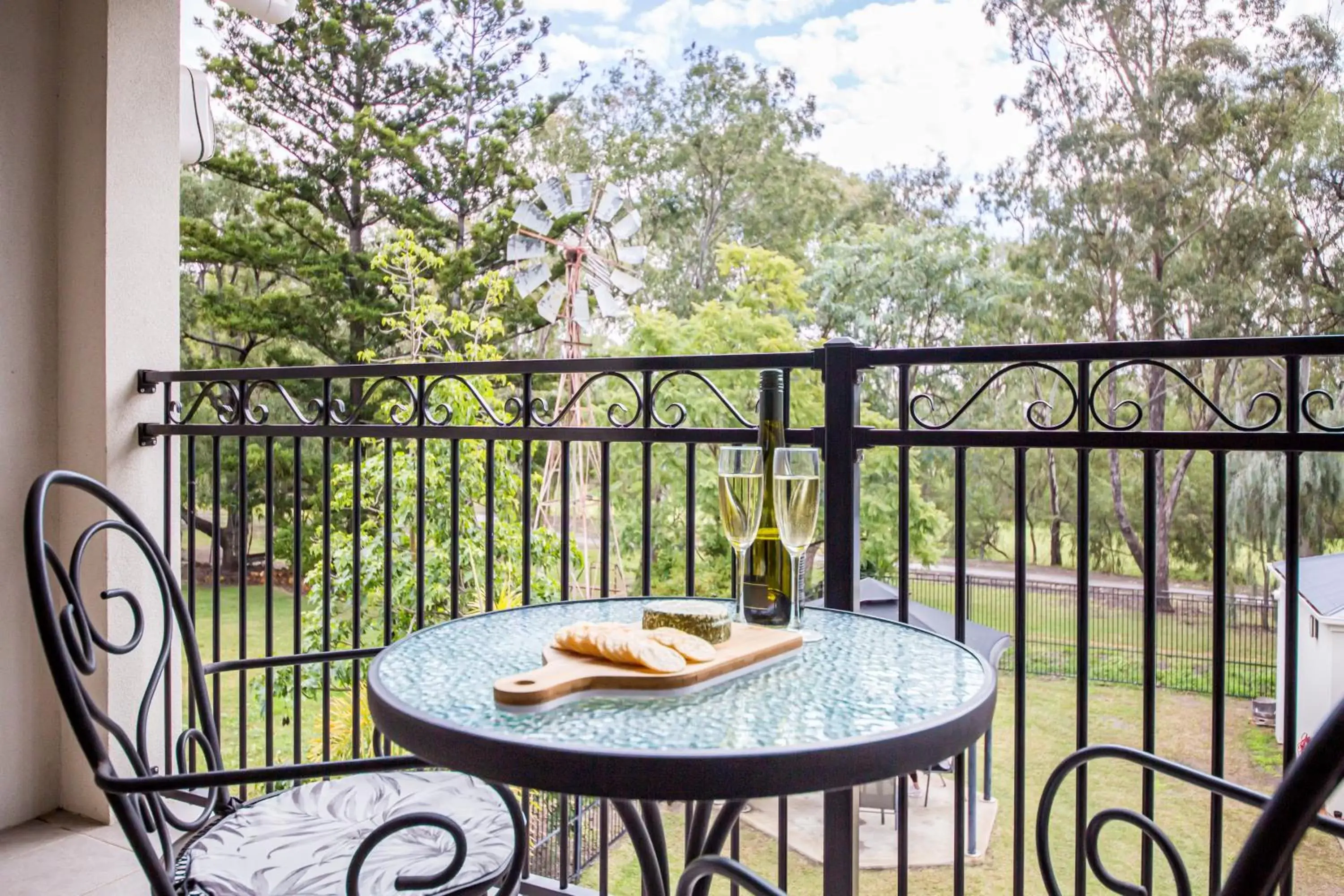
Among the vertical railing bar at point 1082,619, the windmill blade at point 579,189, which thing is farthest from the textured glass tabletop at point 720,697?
the windmill blade at point 579,189

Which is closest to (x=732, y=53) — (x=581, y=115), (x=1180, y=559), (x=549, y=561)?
(x=581, y=115)

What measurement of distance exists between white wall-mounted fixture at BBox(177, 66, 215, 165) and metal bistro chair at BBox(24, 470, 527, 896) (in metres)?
2.06

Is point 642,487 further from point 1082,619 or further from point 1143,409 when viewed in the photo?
point 1143,409

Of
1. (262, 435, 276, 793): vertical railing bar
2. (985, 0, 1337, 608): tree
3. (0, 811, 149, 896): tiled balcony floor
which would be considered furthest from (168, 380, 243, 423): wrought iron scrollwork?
(985, 0, 1337, 608): tree

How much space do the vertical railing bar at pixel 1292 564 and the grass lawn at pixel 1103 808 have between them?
141 inches

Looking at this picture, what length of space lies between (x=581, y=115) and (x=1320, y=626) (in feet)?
38.3

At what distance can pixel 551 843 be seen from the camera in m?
6.09

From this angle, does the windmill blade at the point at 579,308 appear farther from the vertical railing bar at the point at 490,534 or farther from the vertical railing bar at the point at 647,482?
the vertical railing bar at the point at 647,482

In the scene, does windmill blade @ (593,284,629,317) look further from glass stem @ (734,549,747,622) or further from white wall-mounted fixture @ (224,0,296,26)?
glass stem @ (734,549,747,622)

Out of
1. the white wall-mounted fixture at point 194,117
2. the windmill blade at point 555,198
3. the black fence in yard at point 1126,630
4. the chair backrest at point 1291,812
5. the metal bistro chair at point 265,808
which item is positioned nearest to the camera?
the chair backrest at point 1291,812

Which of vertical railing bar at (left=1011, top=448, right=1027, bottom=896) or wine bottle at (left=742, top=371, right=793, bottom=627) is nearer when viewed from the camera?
wine bottle at (left=742, top=371, right=793, bottom=627)

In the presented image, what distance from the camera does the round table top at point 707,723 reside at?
2.15 ft

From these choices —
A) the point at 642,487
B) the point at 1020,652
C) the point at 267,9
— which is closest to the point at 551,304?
the point at 642,487

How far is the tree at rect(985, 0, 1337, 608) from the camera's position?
37.7 feet
